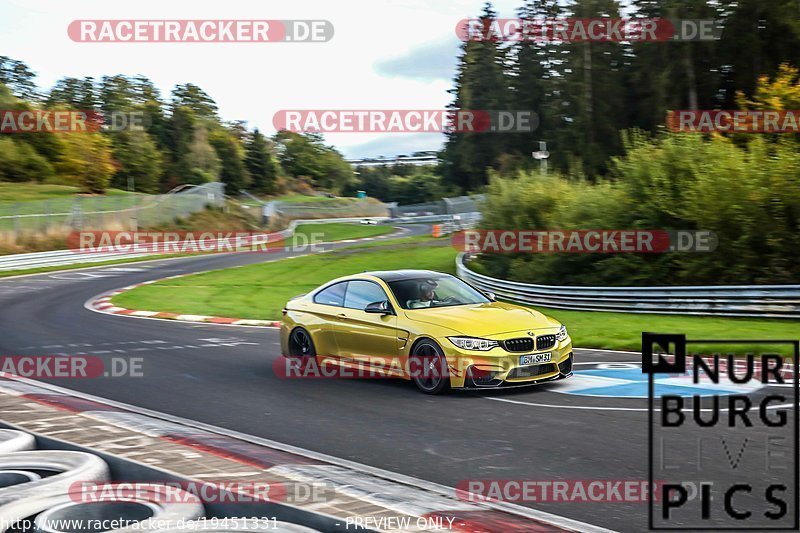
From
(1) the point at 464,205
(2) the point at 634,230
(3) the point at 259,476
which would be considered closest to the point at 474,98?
(1) the point at 464,205

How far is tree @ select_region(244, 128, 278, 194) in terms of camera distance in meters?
132

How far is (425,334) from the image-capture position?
33.1 ft

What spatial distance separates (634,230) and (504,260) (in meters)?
7.55

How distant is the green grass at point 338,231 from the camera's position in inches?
2699

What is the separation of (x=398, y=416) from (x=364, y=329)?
2134 mm

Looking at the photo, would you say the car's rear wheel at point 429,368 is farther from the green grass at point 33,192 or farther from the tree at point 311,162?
the tree at point 311,162

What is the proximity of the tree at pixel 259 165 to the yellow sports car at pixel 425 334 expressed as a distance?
122 meters

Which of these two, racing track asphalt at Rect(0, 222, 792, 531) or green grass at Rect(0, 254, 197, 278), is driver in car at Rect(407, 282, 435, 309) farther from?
green grass at Rect(0, 254, 197, 278)

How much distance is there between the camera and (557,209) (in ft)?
95.3

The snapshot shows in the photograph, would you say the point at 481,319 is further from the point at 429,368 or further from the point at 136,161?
the point at 136,161

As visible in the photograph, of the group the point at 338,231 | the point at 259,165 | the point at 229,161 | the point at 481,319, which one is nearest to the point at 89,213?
the point at 338,231

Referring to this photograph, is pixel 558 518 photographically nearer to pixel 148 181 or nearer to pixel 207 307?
pixel 207 307

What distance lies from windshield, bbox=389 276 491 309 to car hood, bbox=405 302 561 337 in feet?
0.64

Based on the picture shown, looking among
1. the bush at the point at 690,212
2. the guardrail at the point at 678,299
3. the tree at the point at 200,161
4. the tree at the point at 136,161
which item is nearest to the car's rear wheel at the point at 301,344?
the guardrail at the point at 678,299
